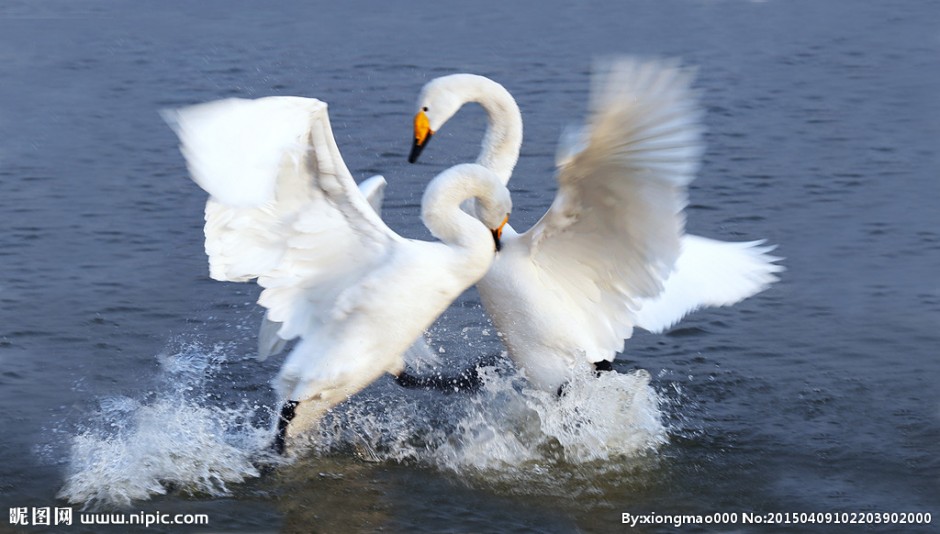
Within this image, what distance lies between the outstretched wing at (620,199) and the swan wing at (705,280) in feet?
0.85

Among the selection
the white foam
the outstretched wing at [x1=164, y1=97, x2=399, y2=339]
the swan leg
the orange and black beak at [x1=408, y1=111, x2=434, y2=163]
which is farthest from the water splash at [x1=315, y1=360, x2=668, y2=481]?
the orange and black beak at [x1=408, y1=111, x2=434, y2=163]

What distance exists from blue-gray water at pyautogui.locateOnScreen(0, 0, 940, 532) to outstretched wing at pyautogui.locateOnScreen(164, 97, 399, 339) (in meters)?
0.92

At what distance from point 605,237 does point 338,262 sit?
1209mm

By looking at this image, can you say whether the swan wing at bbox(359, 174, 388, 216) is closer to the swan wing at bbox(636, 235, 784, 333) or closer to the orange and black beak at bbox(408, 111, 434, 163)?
the orange and black beak at bbox(408, 111, 434, 163)

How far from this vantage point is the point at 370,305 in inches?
223

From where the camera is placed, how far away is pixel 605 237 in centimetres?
599

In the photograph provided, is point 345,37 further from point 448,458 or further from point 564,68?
point 448,458

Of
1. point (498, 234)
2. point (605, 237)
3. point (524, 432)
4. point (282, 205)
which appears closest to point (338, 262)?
point (282, 205)

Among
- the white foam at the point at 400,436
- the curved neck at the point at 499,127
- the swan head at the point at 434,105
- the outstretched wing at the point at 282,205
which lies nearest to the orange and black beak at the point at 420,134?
the swan head at the point at 434,105

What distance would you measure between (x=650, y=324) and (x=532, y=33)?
786cm

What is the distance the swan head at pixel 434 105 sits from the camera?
6359 millimetres

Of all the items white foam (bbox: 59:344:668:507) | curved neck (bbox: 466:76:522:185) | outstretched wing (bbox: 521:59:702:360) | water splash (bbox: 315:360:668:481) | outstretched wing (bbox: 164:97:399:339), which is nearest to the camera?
outstretched wing (bbox: 164:97:399:339)

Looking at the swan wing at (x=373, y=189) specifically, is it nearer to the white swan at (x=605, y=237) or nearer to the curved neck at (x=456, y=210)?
the white swan at (x=605, y=237)

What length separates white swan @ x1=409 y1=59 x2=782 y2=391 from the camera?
17.2ft
